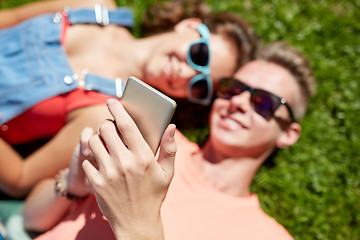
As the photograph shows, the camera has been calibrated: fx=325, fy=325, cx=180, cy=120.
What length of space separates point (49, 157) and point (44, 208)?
0.42m

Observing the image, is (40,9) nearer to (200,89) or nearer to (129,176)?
(200,89)

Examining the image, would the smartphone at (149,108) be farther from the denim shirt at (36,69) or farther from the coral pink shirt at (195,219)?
the denim shirt at (36,69)

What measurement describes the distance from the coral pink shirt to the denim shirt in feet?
3.19

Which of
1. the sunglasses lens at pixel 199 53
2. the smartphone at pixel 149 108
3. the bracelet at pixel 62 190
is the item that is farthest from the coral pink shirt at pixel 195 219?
the sunglasses lens at pixel 199 53

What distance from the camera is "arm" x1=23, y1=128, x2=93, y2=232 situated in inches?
81.5

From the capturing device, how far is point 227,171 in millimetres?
2750

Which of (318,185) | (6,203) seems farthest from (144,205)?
(318,185)

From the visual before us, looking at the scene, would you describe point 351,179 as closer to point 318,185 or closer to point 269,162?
point 318,185

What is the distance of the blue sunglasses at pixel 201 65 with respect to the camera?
2824mm

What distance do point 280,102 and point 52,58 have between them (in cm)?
198

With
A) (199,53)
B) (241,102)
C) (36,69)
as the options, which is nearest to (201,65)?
(199,53)

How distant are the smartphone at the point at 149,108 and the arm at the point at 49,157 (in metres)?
0.95

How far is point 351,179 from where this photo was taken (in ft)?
10.7

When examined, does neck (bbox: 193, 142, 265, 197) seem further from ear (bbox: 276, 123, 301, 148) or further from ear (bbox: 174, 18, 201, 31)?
ear (bbox: 174, 18, 201, 31)
